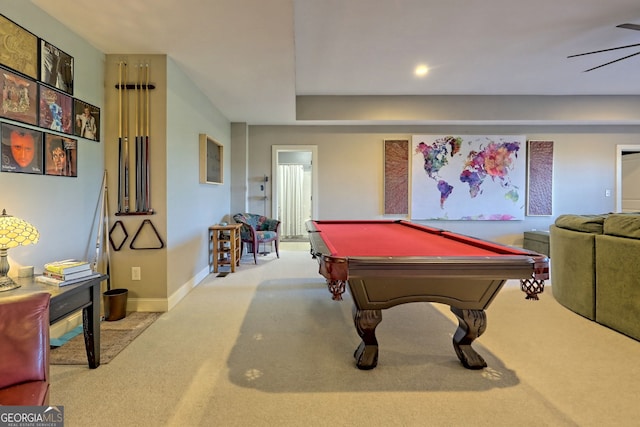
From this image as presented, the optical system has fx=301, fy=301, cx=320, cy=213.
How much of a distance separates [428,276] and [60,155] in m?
2.63

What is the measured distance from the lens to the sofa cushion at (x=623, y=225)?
2.24m

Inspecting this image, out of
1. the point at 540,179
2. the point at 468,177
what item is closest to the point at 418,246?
the point at 468,177

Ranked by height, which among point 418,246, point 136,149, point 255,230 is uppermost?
point 136,149

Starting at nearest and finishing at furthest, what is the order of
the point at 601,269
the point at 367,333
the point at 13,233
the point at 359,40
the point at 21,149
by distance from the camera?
the point at 13,233, the point at 367,333, the point at 21,149, the point at 601,269, the point at 359,40

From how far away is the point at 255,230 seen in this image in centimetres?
505

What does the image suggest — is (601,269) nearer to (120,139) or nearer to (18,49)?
(120,139)

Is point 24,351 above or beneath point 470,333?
above

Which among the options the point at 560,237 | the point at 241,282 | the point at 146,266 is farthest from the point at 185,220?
the point at 560,237

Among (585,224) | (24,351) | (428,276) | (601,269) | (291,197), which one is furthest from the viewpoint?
(291,197)

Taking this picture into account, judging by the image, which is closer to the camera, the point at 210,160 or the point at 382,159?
the point at 210,160

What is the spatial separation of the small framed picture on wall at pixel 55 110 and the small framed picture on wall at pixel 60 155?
71mm

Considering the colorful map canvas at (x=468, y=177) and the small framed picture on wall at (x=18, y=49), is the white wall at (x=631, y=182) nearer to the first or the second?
the colorful map canvas at (x=468, y=177)

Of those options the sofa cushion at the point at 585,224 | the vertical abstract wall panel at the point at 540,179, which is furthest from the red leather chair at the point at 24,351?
the vertical abstract wall panel at the point at 540,179

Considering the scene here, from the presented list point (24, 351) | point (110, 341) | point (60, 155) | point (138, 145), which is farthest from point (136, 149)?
point (24, 351)
